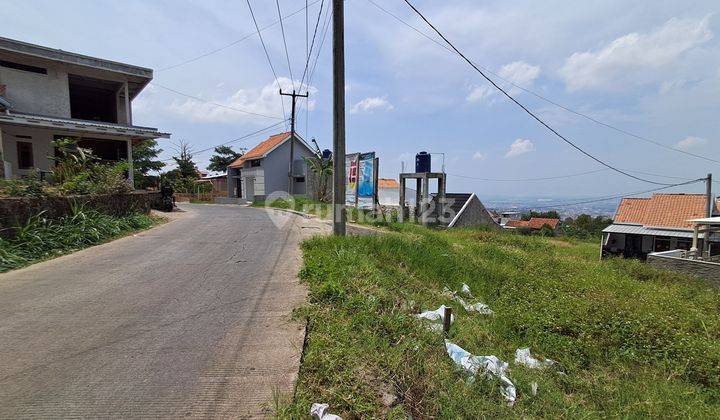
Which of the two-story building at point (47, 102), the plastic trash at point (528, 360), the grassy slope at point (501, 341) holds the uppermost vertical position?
the two-story building at point (47, 102)

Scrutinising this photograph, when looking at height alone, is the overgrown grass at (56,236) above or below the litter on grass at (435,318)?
above

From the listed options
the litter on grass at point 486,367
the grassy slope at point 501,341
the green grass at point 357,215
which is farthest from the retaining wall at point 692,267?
the litter on grass at point 486,367

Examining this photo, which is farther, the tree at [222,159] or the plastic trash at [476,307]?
the tree at [222,159]

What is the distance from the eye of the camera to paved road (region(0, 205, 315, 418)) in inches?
103

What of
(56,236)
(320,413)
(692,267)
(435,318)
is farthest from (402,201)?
(320,413)

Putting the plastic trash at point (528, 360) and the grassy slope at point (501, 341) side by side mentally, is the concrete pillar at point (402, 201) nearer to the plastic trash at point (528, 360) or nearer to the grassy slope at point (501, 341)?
the grassy slope at point (501, 341)

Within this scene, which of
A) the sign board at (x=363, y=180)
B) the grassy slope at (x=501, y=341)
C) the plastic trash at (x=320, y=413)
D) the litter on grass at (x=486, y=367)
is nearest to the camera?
the plastic trash at (x=320, y=413)

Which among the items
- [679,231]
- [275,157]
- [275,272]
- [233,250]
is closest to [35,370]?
[275,272]

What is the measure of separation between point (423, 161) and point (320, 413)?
1502cm

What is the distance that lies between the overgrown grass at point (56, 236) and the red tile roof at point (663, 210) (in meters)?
27.3

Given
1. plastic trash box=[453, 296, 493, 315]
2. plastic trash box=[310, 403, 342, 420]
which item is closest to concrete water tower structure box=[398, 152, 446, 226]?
plastic trash box=[453, 296, 493, 315]

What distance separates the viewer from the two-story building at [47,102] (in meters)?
14.0

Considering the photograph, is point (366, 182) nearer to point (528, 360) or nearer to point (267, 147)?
point (528, 360)

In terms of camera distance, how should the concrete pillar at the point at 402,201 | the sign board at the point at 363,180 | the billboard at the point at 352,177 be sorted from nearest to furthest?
the sign board at the point at 363,180 < the concrete pillar at the point at 402,201 < the billboard at the point at 352,177
